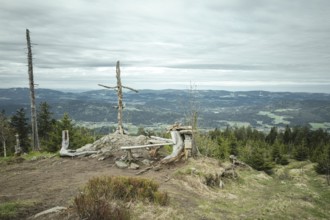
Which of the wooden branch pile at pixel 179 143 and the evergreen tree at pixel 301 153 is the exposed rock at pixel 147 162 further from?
the evergreen tree at pixel 301 153

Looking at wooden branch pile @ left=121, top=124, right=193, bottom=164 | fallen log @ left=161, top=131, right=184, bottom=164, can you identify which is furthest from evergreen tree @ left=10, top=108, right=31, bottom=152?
fallen log @ left=161, top=131, right=184, bottom=164

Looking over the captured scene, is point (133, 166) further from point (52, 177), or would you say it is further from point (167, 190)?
point (52, 177)

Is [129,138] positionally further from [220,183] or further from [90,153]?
[220,183]

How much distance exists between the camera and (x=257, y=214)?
39.4 feet

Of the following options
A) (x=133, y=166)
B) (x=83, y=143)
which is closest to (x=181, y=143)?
(x=133, y=166)

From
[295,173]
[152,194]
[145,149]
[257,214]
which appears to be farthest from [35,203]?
[295,173]

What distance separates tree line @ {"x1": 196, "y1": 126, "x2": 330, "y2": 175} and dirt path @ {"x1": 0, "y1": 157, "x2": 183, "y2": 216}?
7890 mm

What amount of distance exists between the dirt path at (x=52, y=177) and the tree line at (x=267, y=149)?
25.9 feet

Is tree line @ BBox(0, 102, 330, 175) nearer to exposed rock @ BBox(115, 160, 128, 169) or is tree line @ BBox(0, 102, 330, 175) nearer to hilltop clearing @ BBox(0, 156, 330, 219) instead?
hilltop clearing @ BBox(0, 156, 330, 219)

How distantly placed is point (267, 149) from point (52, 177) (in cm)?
6080

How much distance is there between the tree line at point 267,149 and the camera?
130 feet

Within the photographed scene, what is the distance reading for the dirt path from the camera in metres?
10.6

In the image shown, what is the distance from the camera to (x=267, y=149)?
214ft

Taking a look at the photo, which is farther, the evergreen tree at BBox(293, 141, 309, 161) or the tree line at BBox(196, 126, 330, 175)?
the evergreen tree at BBox(293, 141, 309, 161)
